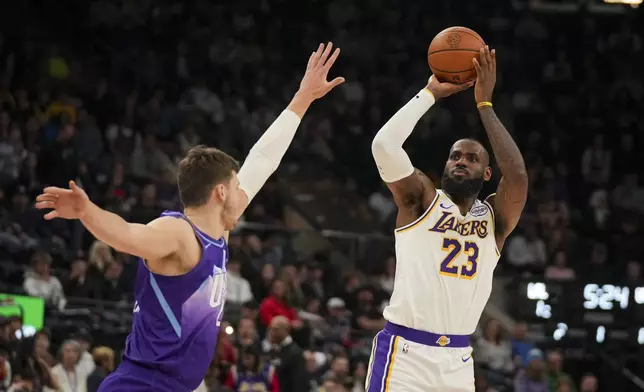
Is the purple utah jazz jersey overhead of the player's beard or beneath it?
beneath

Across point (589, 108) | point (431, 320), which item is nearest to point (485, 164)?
point (431, 320)

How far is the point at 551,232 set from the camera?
1614cm

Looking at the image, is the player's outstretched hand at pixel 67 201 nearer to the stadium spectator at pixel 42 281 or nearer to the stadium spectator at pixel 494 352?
the stadium spectator at pixel 42 281

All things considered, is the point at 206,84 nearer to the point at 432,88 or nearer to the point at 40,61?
the point at 40,61

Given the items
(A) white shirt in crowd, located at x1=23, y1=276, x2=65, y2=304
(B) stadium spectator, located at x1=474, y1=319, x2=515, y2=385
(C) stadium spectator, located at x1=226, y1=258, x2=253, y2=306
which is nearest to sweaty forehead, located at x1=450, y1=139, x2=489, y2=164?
(B) stadium spectator, located at x1=474, y1=319, x2=515, y2=385

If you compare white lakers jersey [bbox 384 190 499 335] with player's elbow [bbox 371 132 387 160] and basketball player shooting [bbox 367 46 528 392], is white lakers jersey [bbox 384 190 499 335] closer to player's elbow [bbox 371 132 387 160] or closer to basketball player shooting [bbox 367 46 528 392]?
basketball player shooting [bbox 367 46 528 392]

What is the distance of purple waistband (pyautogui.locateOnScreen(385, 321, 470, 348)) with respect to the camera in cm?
641

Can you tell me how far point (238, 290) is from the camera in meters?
13.1

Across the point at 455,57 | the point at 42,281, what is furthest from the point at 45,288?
the point at 455,57

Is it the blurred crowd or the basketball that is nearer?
the basketball

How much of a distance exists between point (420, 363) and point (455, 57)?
1.86 m

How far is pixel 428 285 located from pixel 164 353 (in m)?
2.01

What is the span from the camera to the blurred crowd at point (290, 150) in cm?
Answer: 1236

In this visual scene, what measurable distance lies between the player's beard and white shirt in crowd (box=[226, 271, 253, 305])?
21.8 feet
